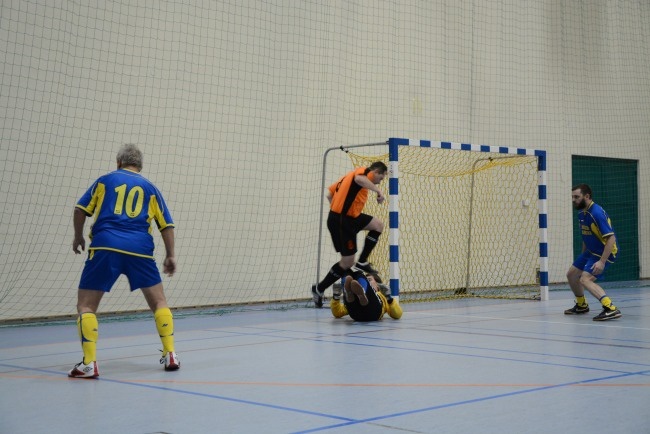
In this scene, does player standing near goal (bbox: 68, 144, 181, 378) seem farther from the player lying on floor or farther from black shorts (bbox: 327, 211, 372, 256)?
black shorts (bbox: 327, 211, 372, 256)

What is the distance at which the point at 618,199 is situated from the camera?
1911 centimetres

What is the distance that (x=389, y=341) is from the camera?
7.97 m

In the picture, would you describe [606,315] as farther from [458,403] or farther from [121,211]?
[121,211]

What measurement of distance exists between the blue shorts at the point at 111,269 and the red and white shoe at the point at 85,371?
592mm

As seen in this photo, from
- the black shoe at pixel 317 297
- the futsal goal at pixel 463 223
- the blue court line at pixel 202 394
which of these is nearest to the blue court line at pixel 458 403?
the blue court line at pixel 202 394

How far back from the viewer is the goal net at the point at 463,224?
14.9m

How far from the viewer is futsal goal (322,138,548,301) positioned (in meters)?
14.8

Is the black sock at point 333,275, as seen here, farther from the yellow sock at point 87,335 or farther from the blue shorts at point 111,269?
the yellow sock at point 87,335

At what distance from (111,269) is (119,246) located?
19 cm

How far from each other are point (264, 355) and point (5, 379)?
2.19 meters

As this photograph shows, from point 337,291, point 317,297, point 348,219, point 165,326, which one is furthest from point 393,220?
point 165,326

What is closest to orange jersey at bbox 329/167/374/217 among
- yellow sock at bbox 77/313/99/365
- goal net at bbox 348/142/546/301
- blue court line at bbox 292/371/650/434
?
goal net at bbox 348/142/546/301

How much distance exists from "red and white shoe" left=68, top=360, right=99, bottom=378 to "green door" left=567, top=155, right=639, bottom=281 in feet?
47.4

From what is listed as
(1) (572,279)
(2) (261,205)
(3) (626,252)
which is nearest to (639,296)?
(1) (572,279)
